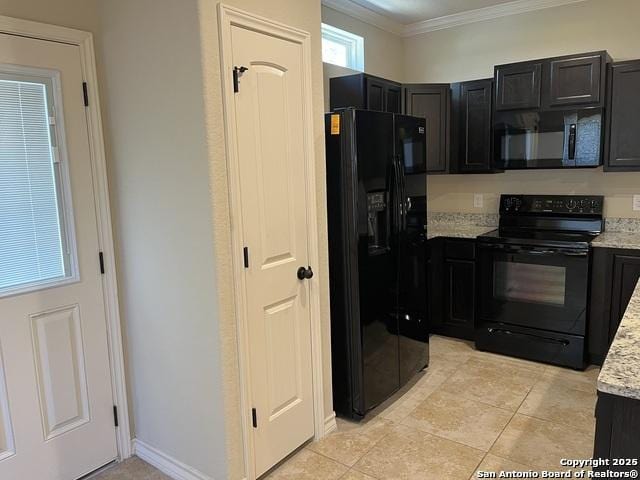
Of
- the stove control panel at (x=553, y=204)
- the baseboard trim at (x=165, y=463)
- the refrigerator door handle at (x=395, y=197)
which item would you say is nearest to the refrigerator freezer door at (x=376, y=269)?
the refrigerator door handle at (x=395, y=197)

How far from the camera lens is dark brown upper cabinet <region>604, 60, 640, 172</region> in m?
3.36

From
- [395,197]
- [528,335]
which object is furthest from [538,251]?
[395,197]

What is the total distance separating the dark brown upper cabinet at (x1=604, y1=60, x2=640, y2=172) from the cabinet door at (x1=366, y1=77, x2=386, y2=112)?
5.30 ft

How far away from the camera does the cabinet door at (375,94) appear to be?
368 cm

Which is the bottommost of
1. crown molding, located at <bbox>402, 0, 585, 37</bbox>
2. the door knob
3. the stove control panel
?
the door knob

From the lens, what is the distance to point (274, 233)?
229 cm

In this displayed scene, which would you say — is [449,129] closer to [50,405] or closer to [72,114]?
[72,114]

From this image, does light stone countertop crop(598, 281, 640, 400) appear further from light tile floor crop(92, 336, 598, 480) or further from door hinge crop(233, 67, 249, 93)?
door hinge crop(233, 67, 249, 93)

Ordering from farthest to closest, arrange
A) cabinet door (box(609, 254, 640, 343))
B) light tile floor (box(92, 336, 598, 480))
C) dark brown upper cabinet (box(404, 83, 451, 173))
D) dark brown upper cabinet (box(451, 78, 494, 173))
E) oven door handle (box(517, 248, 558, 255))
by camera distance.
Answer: dark brown upper cabinet (box(404, 83, 451, 173)), dark brown upper cabinet (box(451, 78, 494, 173)), oven door handle (box(517, 248, 558, 255)), cabinet door (box(609, 254, 640, 343)), light tile floor (box(92, 336, 598, 480))

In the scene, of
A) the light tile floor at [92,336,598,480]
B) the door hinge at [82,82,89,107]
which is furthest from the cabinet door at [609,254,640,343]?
the door hinge at [82,82,89,107]

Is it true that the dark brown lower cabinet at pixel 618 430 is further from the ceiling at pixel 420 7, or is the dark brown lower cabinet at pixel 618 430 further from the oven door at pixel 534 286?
the ceiling at pixel 420 7

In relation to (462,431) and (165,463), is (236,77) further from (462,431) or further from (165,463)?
(462,431)

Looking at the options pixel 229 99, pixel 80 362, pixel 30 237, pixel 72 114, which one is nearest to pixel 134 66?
pixel 72 114

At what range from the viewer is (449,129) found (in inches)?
165
